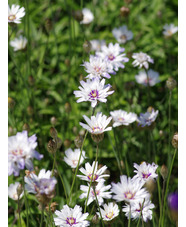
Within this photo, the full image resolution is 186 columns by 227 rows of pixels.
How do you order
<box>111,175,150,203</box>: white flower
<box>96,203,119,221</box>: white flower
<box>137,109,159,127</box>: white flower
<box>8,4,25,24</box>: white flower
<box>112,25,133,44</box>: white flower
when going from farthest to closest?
<box>112,25,133,44</box>: white flower < <box>137,109,159,127</box>: white flower < <box>8,4,25,24</box>: white flower < <box>96,203,119,221</box>: white flower < <box>111,175,150,203</box>: white flower

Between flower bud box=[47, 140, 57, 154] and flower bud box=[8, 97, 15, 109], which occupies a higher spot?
flower bud box=[8, 97, 15, 109]

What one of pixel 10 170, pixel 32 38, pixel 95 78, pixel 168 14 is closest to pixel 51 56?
pixel 32 38

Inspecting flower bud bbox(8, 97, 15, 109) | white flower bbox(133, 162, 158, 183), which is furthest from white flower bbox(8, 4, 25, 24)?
white flower bbox(133, 162, 158, 183)

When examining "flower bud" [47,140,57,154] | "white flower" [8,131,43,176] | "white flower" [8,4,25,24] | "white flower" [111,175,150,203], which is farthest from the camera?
"white flower" [8,4,25,24]

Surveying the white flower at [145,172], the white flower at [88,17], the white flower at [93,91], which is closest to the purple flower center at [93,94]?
the white flower at [93,91]

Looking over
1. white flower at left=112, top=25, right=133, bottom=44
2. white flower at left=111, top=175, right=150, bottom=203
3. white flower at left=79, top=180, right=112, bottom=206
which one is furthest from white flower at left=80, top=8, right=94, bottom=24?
white flower at left=111, top=175, right=150, bottom=203

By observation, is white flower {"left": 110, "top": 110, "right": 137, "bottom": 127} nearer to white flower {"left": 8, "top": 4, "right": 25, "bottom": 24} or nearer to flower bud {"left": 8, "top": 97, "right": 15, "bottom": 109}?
flower bud {"left": 8, "top": 97, "right": 15, "bottom": 109}

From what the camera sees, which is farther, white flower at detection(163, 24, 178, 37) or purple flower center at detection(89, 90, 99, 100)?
white flower at detection(163, 24, 178, 37)

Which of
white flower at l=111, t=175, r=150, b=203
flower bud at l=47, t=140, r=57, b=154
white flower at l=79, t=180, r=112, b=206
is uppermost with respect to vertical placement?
flower bud at l=47, t=140, r=57, b=154
